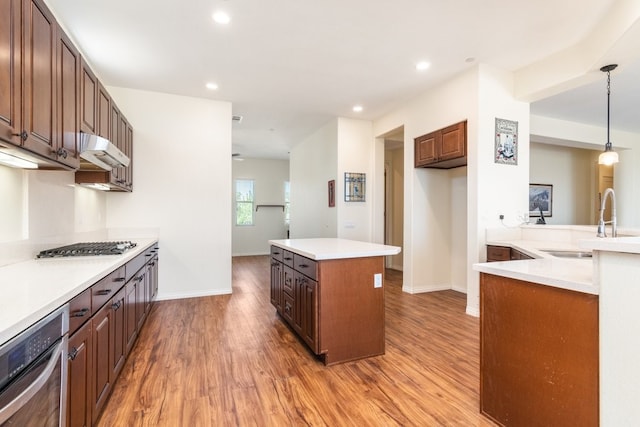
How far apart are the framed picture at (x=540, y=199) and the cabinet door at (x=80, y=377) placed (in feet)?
24.0

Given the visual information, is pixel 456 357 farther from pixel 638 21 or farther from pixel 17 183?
pixel 17 183

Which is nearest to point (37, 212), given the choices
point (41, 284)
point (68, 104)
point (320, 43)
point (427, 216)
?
point (68, 104)

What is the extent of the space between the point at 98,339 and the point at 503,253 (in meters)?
3.75

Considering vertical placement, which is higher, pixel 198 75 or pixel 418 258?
pixel 198 75

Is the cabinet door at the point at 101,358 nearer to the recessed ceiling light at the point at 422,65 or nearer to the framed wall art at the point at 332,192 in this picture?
the recessed ceiling light at the point at 422,65

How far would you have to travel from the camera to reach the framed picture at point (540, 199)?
6.32 m

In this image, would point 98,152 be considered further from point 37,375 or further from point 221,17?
point 37,375

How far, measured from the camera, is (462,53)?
3.40 meters

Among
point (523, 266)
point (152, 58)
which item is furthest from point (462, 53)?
point (152, 58)

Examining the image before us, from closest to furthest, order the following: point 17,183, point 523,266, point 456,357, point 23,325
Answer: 1. point 23,325
2. point 523,266
3. point 17,183
4. point 456,357

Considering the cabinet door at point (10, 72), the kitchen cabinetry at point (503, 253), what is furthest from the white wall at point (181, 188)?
the kitchen cabinetry at point (503, 253)

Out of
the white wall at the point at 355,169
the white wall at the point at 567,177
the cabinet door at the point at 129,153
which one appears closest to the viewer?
the cabinet door at the point at 129,153

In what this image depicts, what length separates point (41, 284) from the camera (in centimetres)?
145

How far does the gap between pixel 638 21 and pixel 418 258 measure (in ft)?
11.1
